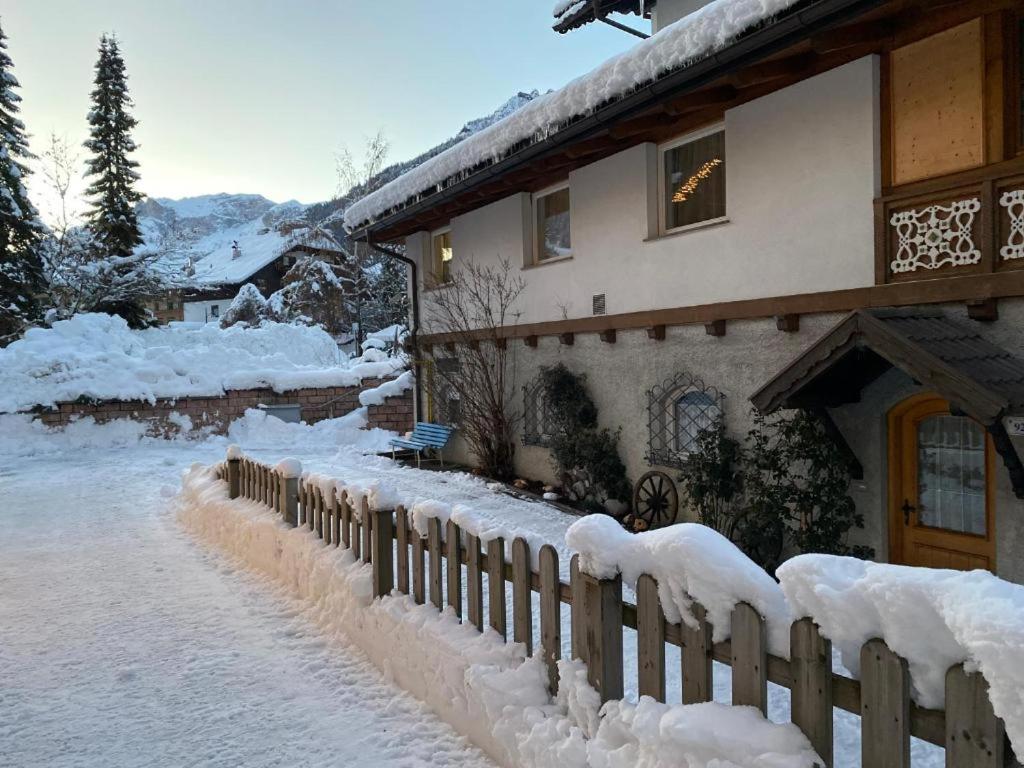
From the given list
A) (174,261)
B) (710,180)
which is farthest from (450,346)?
(174,261)

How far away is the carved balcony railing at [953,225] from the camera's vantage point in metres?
4.97

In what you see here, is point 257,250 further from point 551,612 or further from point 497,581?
point 551,612

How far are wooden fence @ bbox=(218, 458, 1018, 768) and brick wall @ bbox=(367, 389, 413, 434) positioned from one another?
12.0m

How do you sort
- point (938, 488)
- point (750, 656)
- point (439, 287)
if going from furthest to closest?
point (439, 287) < point (938, 488) < point (750, 656)

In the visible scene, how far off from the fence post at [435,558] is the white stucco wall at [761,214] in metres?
4.21

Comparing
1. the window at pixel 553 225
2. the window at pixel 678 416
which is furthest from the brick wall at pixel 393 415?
the window at pixel 678 416

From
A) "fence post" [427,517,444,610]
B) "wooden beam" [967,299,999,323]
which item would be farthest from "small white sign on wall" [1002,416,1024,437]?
"fence post" [427,517,444,610]

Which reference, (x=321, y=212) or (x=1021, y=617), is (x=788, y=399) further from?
(x=321, y=212)

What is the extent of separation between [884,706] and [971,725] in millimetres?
210

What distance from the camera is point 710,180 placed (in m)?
7.55

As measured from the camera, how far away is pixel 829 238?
613 centimetres

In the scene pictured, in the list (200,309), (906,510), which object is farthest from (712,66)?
(200,309)

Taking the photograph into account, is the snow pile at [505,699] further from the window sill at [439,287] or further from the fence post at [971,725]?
the window sill at [439,287]

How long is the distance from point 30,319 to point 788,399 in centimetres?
2616
